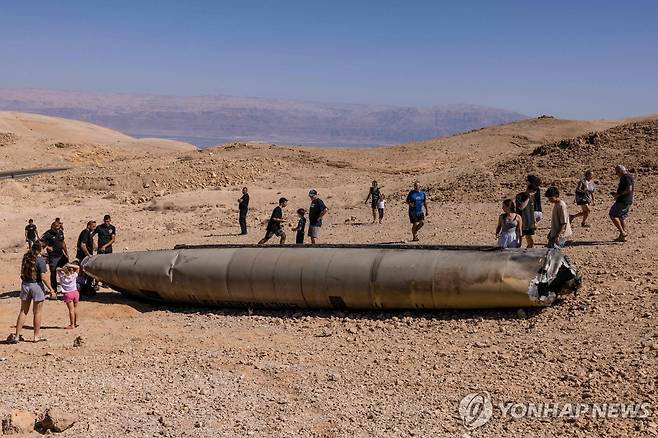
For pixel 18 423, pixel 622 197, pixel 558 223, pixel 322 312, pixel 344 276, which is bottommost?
pixel 18 423

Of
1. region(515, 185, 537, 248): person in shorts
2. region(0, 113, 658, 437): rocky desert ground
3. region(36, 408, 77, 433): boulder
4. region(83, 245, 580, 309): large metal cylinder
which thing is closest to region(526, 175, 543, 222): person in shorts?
region(515, 185, 537, 248): person in shorts

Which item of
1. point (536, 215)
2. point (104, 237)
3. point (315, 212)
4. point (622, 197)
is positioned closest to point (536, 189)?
point (536, 215)

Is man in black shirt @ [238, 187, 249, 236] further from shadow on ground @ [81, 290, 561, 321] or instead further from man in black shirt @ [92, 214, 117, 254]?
shadow on ground @ [81, 290, 561, 321]

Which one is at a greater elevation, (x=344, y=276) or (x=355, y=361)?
(x=344, y=276)

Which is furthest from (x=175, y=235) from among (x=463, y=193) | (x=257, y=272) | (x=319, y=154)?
(x=319, y=154)

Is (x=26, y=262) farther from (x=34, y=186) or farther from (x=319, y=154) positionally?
(x=319, y=154)

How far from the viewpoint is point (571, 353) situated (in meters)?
9.71

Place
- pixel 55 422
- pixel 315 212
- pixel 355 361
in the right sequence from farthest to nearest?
pixel 315 212 → pixel 355 361 → pixel 55 422

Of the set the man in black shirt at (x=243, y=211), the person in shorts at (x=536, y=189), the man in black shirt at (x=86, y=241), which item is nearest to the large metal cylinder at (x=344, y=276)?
the man in black shirt at (x=86, y=241)

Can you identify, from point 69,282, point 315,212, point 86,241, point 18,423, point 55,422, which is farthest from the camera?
point 315,212

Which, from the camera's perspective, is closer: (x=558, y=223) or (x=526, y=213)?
(x=558, y=223)

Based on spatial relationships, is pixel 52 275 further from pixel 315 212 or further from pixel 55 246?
pixel 315 212

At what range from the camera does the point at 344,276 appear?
1267 cm

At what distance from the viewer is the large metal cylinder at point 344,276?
38.0 ft
